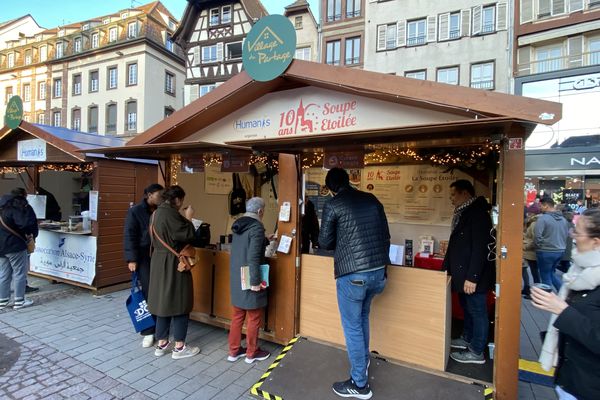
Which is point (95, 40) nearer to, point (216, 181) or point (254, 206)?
point (216, 181)

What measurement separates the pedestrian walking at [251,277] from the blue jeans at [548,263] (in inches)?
201

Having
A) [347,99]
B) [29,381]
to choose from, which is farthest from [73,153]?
[347,99]

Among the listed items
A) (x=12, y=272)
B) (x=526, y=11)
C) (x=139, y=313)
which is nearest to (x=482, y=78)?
(x=526, y=11)

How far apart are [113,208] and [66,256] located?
50.4 inches

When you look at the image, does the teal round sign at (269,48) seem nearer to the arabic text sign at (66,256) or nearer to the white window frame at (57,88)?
the arabic text sign at (66,256)

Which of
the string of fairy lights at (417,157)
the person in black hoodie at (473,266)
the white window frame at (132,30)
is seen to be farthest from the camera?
the white window frame at (132,30)

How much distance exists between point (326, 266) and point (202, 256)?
5.98 ft

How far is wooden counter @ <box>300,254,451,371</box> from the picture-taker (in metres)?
A: 3.03

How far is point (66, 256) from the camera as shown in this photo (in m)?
6.06

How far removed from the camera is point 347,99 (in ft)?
11.8

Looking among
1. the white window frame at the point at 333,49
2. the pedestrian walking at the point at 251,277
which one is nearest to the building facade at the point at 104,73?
the white window frame at the point at 333,49

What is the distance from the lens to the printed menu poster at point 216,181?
19.7ft

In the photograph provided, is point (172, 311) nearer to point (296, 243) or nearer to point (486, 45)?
point (296, 243)

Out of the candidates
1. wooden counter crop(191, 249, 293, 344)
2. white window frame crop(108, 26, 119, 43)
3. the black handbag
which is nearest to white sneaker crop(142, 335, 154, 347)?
wooden counter crop(191, 249, 293, 344)
